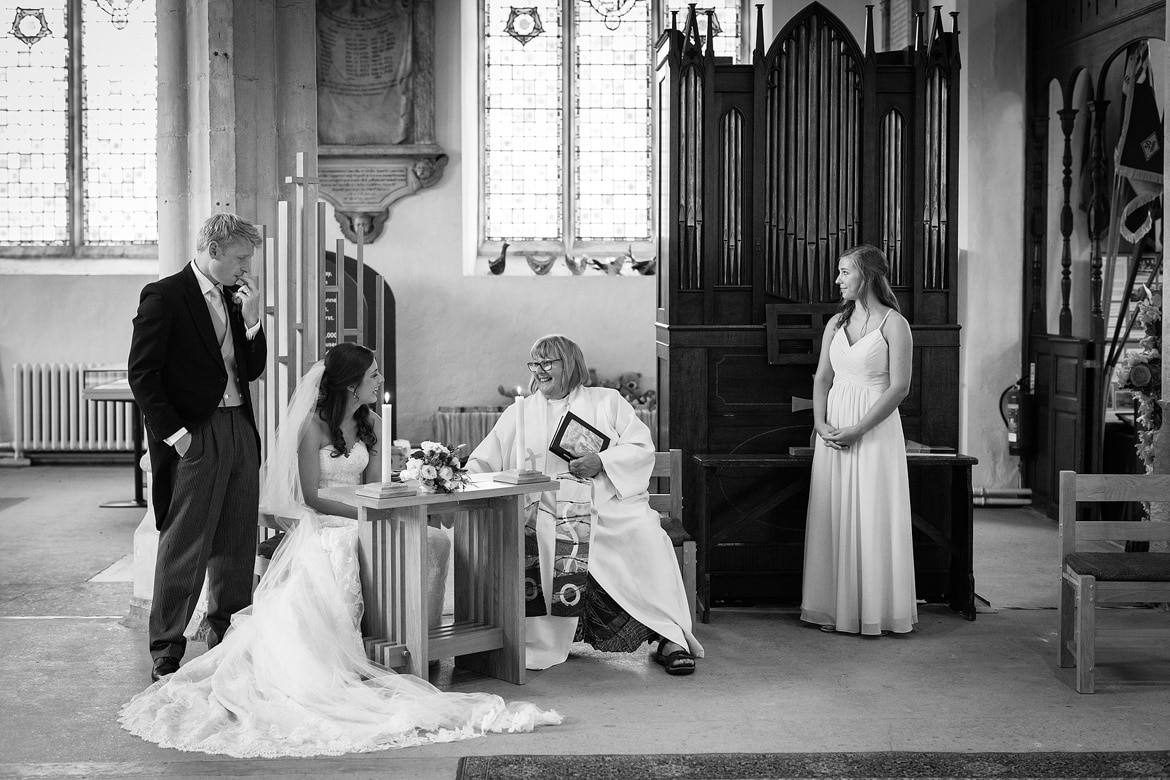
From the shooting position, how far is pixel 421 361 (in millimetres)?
10984

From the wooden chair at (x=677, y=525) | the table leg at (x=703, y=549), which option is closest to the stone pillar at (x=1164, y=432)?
the table leg at (x=703, y=549)

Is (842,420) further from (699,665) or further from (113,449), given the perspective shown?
(113,449)

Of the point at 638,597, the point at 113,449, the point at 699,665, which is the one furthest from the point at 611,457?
the point at 113,449

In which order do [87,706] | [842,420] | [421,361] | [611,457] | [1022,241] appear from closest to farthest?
[87,706] → [611,457] → [842,420] → [1022,241] → [421,361]

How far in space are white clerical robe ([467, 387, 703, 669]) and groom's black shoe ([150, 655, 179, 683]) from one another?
1294 mm

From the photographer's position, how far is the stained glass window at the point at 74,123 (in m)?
11.5

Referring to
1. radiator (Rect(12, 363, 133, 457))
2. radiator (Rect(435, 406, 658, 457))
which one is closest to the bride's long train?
radiator (Rect(435, 406, 658, 457))

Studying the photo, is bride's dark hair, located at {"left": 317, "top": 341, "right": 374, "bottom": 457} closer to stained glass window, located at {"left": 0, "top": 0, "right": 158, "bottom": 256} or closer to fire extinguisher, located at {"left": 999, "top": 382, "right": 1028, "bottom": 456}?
fire extinguisher, located at {"left": 999, "top": 382, "right": 1028, "bottom": 456}

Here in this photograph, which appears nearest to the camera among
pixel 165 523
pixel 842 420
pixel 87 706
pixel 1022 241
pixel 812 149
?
pixel 87 706

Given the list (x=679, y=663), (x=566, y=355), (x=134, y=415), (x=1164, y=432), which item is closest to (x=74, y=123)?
(x=134, y=415)

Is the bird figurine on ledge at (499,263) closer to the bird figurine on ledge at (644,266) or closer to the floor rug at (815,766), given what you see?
the bird figurine on ledge at (644,266)

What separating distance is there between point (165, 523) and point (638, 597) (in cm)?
180

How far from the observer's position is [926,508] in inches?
248

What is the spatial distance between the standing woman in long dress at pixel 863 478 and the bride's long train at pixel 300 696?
5.84 ft
